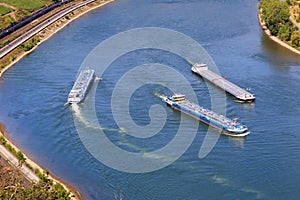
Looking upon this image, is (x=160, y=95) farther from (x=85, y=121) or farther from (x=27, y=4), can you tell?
(x=27, y=4)

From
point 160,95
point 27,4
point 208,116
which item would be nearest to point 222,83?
point 160,95

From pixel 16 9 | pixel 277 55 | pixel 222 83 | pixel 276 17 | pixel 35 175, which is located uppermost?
pixel 16 9

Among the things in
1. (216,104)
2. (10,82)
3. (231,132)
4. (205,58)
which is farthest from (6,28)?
(231,132)

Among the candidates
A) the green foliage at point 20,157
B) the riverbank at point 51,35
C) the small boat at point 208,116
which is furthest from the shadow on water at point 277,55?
the green foliage at point 20,157

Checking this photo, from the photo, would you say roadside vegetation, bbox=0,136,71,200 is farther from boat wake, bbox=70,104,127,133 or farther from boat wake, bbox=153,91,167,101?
boat wake, bbox=153,91,167,101

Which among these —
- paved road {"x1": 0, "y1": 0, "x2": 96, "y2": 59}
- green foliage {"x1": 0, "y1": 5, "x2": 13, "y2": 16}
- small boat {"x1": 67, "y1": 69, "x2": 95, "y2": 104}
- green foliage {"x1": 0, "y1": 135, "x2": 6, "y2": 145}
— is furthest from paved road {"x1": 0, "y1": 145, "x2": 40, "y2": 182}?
green foliage {"x1": 0, "y1": 5, "x2": 13, "y2": 16}

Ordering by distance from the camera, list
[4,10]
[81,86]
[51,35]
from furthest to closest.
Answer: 1. [4,10]
2. [51,35]
3. [81,86]
